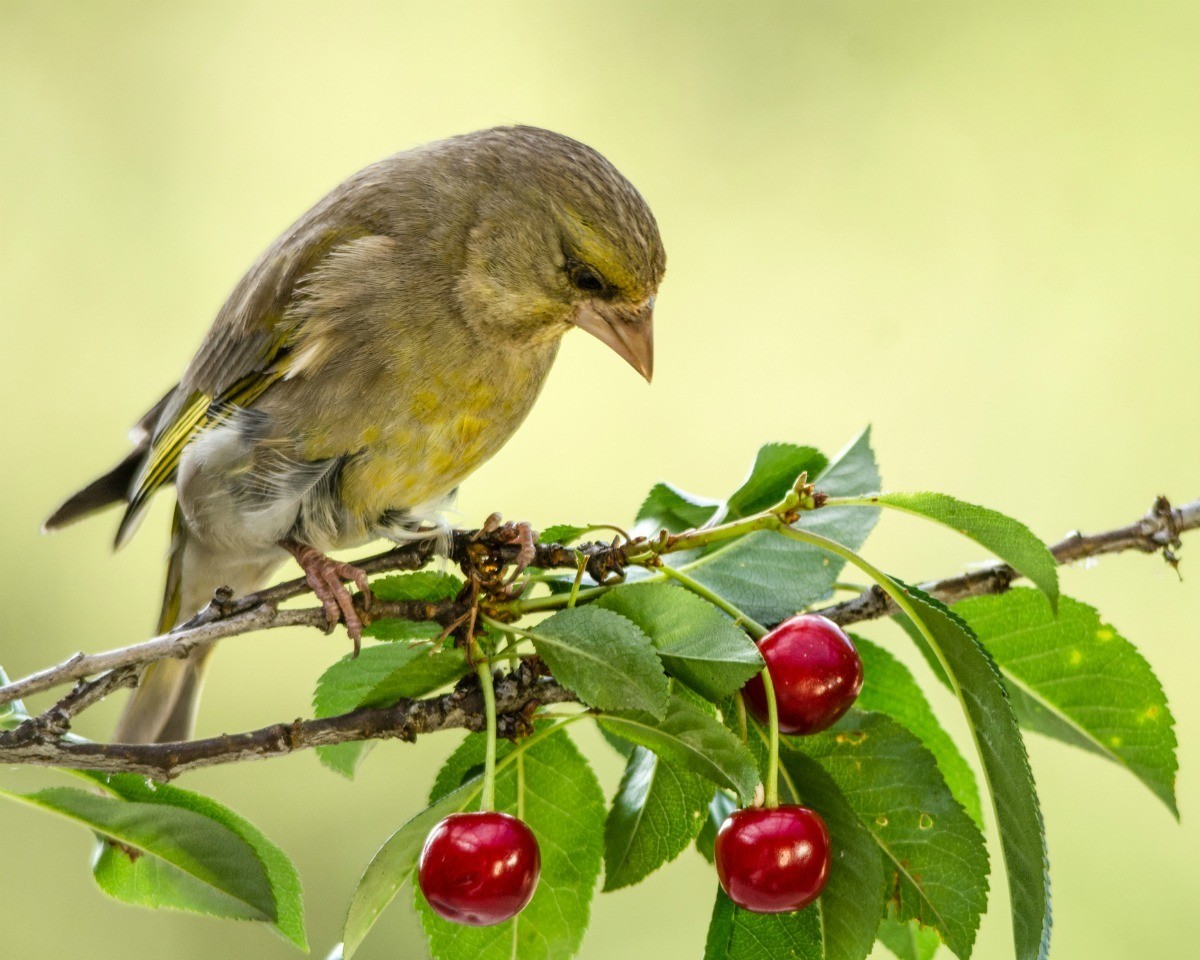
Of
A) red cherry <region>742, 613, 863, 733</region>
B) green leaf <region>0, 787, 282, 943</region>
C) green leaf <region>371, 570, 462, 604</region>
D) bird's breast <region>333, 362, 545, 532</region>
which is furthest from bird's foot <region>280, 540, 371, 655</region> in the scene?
red cherry <region>742, 613, 863, 733</region>

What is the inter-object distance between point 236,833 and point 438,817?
0.31m

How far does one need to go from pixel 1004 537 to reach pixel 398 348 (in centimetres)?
130

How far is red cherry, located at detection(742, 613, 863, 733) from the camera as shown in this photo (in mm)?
1379

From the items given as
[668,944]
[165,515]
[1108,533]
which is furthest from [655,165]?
[1108,533]

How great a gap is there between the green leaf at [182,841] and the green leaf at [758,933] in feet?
1.79

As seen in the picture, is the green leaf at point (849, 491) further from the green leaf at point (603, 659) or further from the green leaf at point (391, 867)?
the green leaf at point (391, 867)

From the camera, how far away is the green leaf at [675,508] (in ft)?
5.94

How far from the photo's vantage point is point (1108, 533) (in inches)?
64.4

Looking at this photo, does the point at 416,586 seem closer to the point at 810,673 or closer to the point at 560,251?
the point at 810,673

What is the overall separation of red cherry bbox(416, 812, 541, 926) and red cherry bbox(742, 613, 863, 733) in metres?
0.29

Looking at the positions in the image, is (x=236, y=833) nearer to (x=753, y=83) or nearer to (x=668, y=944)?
(x=668, y=944)

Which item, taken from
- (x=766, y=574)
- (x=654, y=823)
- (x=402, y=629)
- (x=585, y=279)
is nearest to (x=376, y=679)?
(x=402, y=629)

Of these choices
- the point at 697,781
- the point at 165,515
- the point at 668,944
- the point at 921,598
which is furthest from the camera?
the point at 165,515

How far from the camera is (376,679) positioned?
1646 millimetres
